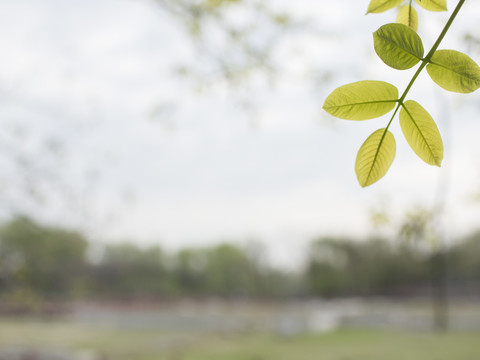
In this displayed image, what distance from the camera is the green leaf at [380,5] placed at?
38cm

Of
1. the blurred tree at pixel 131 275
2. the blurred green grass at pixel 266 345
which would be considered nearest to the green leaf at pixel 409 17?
the blurred green grass at pixel 266 345

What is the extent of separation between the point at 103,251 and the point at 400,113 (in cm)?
2963

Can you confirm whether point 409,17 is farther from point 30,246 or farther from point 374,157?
point 30,246

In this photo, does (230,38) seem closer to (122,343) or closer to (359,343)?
(359,343)

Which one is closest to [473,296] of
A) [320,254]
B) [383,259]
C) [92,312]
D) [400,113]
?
[383,259]

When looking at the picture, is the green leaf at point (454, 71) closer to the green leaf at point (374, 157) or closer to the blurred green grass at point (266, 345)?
the green leaf at point (374, 157)

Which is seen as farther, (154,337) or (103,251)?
(103,251)

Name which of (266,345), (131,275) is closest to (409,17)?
(266,345)

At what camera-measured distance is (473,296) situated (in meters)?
21.5

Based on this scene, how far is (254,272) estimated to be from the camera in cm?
3194

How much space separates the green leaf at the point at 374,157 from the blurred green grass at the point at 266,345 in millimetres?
5716

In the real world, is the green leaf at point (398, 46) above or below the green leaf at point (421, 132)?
above

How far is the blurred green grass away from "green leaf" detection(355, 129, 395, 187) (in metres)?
5.72

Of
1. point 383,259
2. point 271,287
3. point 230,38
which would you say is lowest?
point 271,287
